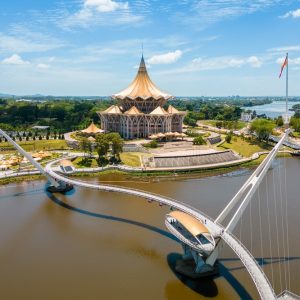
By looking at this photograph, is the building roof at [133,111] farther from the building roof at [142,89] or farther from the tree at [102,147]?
the tree at [102,147]

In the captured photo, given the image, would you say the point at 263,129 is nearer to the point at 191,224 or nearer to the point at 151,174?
the point at 151,174

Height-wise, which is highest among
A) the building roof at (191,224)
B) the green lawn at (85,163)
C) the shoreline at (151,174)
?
the building roof at (191,224)

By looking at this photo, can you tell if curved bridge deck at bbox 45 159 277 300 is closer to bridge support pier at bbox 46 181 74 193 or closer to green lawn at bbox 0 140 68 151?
bridge support pier at bbox 46 181 74 193

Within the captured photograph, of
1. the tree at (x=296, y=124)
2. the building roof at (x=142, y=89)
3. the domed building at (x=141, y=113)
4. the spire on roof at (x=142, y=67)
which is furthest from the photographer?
the tree at (x=296, y=124)

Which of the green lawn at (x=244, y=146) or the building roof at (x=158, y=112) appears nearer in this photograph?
the green lawn at (x=244, y=146)

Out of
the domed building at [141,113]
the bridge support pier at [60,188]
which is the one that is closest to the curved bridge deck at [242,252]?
the bridge support pier at [60,188]

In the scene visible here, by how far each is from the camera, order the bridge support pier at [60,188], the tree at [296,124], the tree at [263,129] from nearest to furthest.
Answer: the bridge support pier at [60,188] < the tree at [263,129] < the tree at [296,124]
